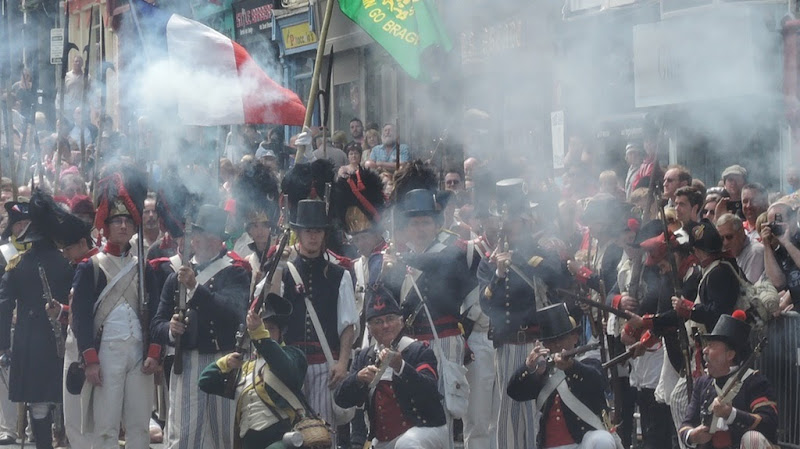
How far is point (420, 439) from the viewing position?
6.99 meters

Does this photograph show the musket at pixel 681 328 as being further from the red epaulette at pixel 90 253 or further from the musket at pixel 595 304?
the red epaulette at pixel 90 253

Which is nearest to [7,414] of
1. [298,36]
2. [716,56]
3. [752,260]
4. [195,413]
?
[195,413]

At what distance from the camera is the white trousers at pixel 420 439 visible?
697 cm

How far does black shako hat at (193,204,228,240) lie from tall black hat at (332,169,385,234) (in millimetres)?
931

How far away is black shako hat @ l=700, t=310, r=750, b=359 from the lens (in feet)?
23.0

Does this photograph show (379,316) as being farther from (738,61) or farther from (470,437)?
(738,61)

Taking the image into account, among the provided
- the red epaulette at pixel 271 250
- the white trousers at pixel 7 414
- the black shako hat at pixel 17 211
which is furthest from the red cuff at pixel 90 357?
the white trousers at pixel 7 414

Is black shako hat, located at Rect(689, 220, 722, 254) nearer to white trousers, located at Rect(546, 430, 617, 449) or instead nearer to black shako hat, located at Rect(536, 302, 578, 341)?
black shako hat, located at Rect(536, 302, 578, 341)

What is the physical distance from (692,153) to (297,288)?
18.1 ft

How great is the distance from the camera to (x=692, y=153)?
1207 cm

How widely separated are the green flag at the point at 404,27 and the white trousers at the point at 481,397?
337cm

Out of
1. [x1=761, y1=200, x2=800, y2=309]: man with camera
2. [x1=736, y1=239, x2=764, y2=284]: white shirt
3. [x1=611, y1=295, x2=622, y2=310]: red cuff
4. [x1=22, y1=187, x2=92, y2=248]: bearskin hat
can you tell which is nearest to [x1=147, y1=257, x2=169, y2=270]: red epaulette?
[x1=22, y1=187, x2=92, y2=248]: bearskin hat

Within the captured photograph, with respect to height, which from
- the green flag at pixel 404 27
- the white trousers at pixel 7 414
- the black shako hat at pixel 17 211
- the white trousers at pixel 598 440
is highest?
the green flag at pixel 404 27

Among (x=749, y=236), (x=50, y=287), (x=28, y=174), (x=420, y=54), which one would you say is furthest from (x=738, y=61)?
(x=28, y=174)
